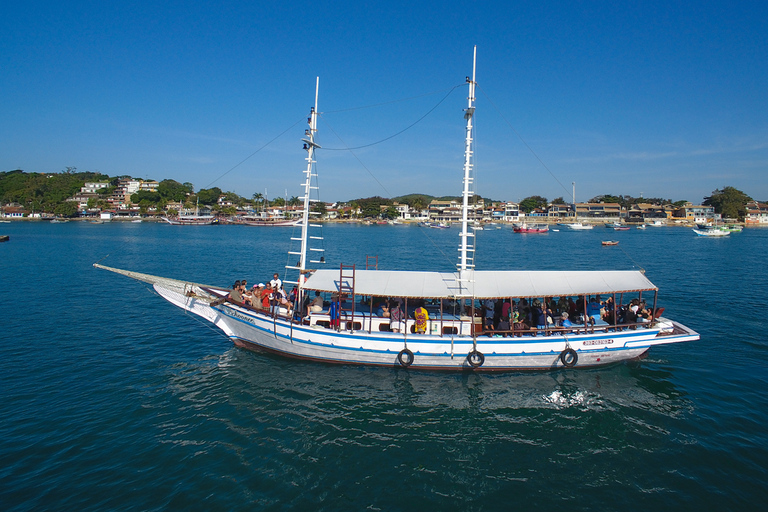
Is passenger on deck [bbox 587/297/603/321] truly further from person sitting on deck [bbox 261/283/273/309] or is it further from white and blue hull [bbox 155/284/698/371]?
person sitting on deck [bbox 261/283/273/309]

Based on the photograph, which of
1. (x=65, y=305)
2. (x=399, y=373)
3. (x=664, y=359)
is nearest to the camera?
(x=399, y=373)

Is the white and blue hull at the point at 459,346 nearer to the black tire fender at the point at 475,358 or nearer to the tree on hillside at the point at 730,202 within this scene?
the black tire fender at the point at 475,358

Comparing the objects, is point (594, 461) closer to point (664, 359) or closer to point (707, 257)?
point (664, 359)

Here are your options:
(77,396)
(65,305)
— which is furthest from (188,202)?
(77,396)

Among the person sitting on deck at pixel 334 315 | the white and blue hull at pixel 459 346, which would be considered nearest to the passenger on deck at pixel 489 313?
the white and blue hull at pixel 459 346

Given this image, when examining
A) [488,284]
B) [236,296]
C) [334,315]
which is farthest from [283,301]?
[488,284]

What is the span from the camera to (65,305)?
2861 cm

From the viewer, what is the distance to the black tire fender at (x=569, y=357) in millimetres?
17391

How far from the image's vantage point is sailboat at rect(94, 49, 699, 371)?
17.3 meters

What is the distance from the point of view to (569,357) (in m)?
17.5

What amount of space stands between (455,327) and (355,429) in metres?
6.50

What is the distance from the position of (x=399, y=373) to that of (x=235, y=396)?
6.83m

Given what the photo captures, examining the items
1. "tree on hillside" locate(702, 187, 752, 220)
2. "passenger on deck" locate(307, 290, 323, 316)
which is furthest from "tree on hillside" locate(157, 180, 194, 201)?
"tree on hillside" locate(702, 187, 752, 220)

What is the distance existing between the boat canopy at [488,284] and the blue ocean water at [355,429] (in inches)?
145
